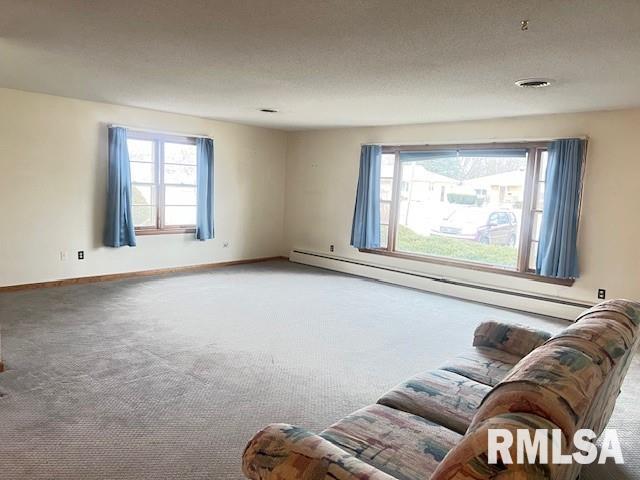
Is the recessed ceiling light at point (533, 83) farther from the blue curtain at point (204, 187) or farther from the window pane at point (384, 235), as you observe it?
the blue curtain at point (204, 187)

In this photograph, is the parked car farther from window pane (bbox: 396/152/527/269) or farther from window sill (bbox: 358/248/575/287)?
window sill (bbox: 358/248/575/287)

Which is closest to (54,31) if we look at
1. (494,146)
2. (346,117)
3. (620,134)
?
(346,117)

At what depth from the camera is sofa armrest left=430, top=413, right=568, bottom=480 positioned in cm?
99

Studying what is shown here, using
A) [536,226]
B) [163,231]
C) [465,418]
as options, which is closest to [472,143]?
[536,226]

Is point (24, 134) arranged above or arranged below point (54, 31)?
below

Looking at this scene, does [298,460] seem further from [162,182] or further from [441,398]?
[162,182]

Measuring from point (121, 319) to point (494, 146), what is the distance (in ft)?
15.5

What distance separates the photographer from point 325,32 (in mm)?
2742

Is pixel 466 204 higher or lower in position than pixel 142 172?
lower

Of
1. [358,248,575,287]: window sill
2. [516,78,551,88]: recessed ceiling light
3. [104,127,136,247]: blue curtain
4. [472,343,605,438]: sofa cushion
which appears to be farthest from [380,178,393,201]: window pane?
[472,343,605,438]: sofa cushion

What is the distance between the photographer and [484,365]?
2.52m

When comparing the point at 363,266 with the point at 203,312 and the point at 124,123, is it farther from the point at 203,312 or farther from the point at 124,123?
the point at 124,123

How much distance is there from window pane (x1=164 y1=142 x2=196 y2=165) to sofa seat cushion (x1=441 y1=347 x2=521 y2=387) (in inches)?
208

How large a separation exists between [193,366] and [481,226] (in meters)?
4.28
